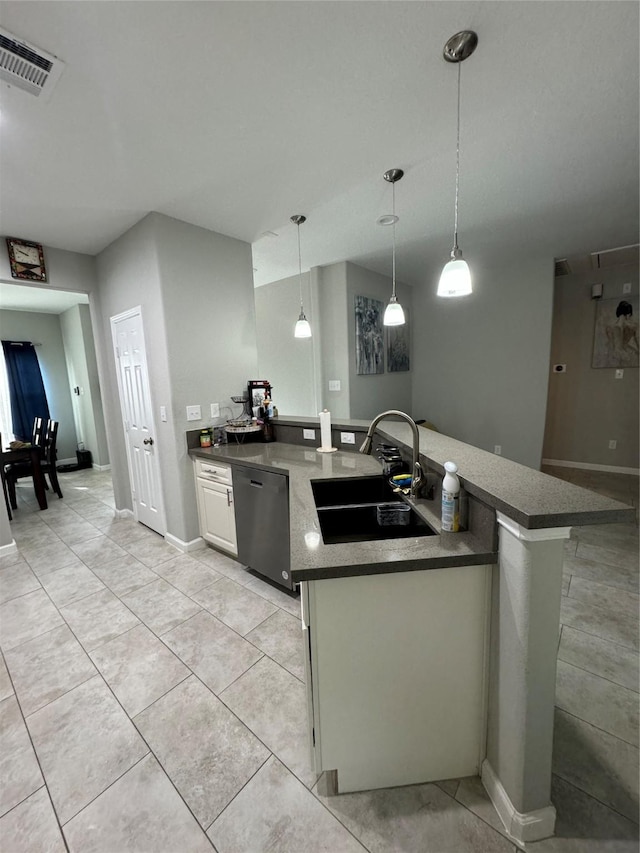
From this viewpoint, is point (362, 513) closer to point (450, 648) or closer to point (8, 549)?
point (450, 648)

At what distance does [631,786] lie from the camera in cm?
117

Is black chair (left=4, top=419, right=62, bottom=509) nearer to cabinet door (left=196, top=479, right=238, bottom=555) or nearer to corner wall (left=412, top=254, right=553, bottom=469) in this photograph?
cabinet door (left=196, top=479, right=238, bottom=555)

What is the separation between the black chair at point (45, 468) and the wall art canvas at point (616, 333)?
24.4ft

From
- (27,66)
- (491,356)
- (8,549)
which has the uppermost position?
(27,66)

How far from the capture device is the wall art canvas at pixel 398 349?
4.72 meters

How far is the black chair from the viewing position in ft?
13.1

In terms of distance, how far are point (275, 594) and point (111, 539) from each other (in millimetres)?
1930

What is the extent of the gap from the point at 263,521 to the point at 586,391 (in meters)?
5.05

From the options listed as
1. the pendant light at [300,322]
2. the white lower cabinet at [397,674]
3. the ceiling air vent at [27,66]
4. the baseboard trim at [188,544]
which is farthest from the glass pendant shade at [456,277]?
the baseboard trim at [188,544]

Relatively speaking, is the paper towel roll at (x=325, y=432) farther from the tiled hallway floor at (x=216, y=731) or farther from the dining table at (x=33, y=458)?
the dining table at (x=33, y=458)

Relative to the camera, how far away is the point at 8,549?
297 centimetres

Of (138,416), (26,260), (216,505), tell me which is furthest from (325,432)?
(26,260)

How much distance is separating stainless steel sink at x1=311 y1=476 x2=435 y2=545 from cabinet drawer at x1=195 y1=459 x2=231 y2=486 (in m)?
0.93

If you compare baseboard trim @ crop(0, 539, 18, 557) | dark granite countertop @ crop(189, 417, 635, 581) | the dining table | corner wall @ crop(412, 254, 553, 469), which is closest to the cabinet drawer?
dark granite countertop @ crop(189, 417, 635, 581)
